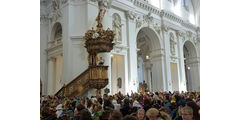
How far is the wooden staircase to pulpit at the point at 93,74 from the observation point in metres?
11.4

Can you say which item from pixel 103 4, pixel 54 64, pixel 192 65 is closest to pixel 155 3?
pixel 103 4

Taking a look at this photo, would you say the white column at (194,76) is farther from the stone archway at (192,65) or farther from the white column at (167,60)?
the white column at (167,60)

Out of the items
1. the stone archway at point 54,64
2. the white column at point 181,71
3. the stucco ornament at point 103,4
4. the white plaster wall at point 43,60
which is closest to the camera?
the stucco ornament at point 103,4

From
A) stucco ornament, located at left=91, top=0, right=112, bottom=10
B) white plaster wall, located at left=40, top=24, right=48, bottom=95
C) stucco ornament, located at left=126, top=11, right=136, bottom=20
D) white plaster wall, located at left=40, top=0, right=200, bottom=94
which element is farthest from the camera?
stucco ornament, located at left=126, top=11, right=136, bottom=20

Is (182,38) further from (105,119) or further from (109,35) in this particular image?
(105,119)

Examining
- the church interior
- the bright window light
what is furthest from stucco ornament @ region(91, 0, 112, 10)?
the bright window light

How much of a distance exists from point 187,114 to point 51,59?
1482 centimetres

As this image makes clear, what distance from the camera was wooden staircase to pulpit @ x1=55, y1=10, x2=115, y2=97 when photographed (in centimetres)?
1145

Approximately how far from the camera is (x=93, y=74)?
37.6 feet

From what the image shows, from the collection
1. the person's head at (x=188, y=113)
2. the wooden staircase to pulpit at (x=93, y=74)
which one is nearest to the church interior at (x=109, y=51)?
the wooden staircase to pulpit at (x=93, y=74)

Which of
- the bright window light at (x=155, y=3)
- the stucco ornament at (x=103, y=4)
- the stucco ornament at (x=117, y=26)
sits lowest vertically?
the stucco ornament at (x=117, y=26)

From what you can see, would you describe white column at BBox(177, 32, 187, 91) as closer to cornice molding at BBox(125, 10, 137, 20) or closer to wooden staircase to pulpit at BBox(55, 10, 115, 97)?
cornice molding at BBox(125, 10, 137, 20)

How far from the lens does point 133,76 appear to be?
16.6 metres

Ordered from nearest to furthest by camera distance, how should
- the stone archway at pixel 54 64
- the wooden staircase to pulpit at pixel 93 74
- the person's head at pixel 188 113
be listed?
1. the person's head at pixel 188 113
2. the wooden staircase to pulpit at pixel 93 74
3. the stone archway at pixel 54 64
